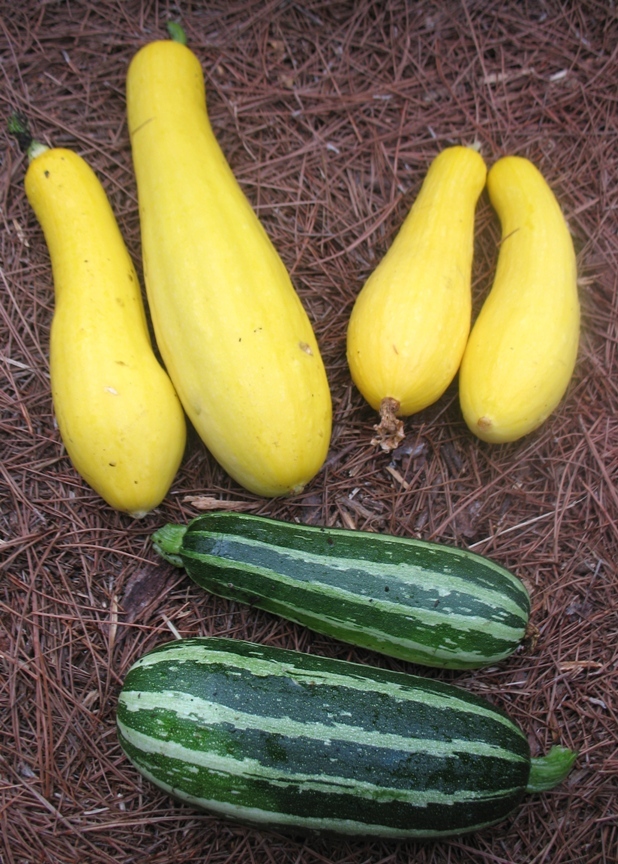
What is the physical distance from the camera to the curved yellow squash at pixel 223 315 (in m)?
1.91

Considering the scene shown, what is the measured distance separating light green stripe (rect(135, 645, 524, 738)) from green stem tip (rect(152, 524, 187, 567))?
0.98ft

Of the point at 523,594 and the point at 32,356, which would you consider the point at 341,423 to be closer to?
the point at 523,594

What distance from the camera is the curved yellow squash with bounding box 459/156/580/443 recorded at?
198 cm

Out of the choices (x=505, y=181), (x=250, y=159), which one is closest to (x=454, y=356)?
(x=505, y=181)

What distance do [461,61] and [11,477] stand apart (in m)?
2.18

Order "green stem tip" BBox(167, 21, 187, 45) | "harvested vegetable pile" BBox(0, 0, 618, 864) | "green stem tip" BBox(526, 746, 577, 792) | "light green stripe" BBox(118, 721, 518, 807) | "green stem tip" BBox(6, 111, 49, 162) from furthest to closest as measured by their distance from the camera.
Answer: "green stem tip" BBox(167, 21, 187, 45) < "green stem tip" BBox(6, 111, 49, 162) < "harvested vegetable pile" BBox(0, 0, 618, 864) < "green stem tip" BBox(526, 746, 577, 792) < "light green stripe" BBox(118, 721, 518, 807)

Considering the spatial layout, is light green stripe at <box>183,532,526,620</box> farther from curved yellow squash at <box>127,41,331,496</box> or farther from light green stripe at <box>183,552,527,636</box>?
curved yellow squash at <box>127,41,331,496</box>

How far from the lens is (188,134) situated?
2.11 m

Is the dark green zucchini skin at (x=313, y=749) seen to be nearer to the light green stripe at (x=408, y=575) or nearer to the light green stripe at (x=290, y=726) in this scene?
the light green stripe at (x=290, y=726)

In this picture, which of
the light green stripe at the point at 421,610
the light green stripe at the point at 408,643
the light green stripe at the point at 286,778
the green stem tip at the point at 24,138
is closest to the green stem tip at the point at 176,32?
the green stem tip at the point at 24,138

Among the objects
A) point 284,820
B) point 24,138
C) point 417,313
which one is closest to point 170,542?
point 284,820

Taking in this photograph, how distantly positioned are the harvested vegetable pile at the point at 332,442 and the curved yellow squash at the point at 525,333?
0.22m

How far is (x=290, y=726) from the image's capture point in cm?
170

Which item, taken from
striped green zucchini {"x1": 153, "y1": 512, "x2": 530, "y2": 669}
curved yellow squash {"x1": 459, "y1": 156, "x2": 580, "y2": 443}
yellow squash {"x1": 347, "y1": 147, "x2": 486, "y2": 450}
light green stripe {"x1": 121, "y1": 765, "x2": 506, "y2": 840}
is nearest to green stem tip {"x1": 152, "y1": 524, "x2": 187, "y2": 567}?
striped green zucchini {"x1": 153, "y1": 512, "x2": 530, "y2": 669}
